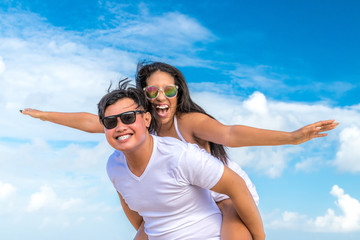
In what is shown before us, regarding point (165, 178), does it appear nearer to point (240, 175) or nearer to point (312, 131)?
point (240, 175)

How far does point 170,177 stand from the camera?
4391 mm

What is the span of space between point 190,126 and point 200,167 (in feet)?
4.91

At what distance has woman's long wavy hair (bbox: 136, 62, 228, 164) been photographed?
6055mm

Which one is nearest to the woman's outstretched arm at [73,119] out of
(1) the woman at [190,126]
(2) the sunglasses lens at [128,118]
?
(1) the woman at [190,126]

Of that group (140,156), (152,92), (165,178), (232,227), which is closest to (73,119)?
(152,92)

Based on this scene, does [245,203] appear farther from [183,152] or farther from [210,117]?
[210,117]

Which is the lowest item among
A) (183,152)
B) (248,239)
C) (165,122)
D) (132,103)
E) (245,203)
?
(248,239)

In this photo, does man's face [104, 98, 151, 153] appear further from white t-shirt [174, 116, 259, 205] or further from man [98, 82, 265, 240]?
white t-shirt [174, 116, 259, 205]

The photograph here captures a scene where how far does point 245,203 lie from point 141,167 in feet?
4.04

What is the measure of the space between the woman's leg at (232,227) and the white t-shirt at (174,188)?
8 cm

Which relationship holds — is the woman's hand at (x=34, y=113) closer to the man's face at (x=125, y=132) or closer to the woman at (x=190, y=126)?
the woman at (x=190, y=126)

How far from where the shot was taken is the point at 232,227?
469cm

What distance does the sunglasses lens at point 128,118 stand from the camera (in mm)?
4355

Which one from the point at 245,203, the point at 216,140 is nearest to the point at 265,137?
the point at 216,140
